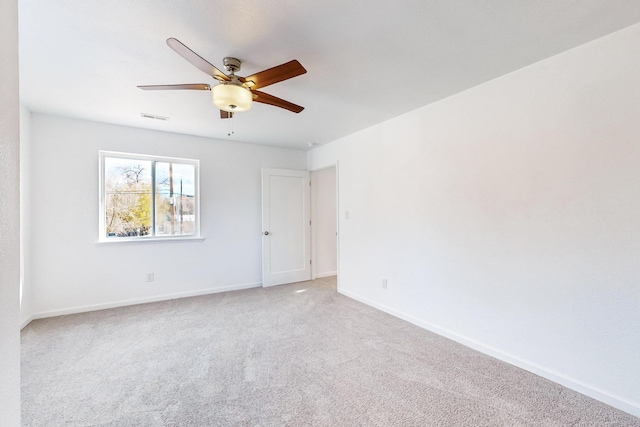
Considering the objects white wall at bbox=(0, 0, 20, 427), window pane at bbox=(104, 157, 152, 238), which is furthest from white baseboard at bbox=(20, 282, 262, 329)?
white wall at bbox=(0, 0, 20, 427)

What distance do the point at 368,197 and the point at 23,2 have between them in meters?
3.43

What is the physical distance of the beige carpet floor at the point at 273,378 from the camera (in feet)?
5.65

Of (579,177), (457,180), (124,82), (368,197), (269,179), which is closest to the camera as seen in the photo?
(579,177)

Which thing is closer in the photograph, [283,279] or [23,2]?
[23,2]

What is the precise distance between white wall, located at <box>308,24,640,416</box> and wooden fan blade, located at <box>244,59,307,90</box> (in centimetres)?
179

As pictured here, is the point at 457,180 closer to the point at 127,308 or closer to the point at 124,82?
the point at 124,82

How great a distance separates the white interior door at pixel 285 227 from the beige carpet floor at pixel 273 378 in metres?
1.55

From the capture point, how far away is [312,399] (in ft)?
6.15

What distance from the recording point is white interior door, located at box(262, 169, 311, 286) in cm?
472

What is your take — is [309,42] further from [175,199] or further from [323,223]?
[323,223]

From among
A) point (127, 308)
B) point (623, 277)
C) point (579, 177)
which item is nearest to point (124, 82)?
point (127, 308)

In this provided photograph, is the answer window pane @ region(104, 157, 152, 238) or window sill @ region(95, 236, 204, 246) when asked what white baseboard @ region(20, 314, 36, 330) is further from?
window pane @ region(104, 157, 152, 238)

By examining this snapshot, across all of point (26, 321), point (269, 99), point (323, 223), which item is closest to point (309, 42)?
point (269, 99)

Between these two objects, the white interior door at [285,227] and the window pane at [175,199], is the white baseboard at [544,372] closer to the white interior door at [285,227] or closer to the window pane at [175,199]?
the white interior door at [285,227]
